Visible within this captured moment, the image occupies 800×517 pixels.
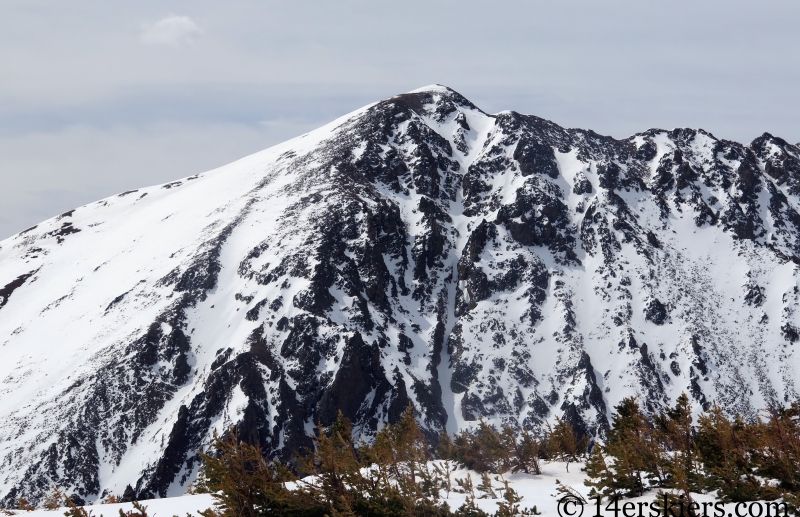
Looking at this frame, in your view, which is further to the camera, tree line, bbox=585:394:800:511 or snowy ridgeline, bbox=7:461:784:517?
tree line, bbox=585:394:800:511

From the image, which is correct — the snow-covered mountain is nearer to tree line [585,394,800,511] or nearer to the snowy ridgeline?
the snowy ridgeline

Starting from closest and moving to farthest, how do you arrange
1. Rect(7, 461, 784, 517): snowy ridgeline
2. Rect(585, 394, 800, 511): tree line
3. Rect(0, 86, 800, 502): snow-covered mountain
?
Rect(7, 461, 784, 517): snowy ridgeline, Rect(585, 394, 800, 511): tree line, Rect(0, 86, 800, 502): snow-covered mountain

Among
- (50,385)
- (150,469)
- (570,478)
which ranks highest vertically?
(570,478)

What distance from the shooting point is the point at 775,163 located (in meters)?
124

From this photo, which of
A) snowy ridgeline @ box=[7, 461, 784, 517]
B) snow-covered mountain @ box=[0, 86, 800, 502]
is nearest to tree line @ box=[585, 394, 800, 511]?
snowy ridgeline @ box=[7, 461, 784, 517]

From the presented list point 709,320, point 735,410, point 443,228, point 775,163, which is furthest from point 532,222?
point 775,163

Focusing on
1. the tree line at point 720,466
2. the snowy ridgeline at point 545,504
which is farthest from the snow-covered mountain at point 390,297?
the tree line at point 720,466

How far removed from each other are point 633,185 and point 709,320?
32859 mm

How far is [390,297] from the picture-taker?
92562 millimetres

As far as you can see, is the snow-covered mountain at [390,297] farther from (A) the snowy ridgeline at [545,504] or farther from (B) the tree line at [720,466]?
(B) the tree line at [720,466]

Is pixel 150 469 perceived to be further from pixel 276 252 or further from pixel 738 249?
pixel 738 249

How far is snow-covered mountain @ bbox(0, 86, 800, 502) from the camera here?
7256 centimetres

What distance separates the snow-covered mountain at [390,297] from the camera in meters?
72.6

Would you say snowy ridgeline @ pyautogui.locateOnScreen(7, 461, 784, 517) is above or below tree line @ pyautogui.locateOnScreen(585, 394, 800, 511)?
below
